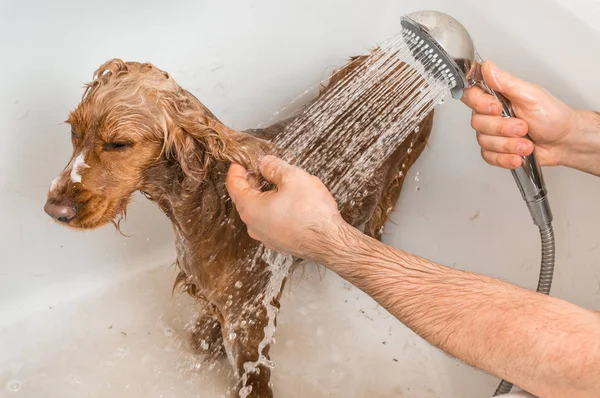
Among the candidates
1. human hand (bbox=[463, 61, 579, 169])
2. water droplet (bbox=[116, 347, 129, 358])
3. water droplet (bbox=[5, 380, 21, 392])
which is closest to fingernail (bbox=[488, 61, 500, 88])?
human hand (bbox=[463, 61, 579, 169])

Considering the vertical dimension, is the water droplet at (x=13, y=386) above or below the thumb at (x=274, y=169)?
below

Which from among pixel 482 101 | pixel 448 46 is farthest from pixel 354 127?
pixel 448 46

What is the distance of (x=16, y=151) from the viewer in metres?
1.65

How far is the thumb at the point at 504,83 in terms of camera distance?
1.26 m

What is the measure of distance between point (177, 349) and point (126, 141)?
88 centimetres

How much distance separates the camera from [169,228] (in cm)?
202

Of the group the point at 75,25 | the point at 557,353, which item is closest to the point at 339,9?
the point at 75,25

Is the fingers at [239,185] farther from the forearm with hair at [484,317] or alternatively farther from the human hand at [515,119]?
the human hand at [515,119]

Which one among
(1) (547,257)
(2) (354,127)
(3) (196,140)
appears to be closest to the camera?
(3) (196,140)

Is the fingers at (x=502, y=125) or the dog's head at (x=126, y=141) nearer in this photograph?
the dog's head at (x=126, y=141)

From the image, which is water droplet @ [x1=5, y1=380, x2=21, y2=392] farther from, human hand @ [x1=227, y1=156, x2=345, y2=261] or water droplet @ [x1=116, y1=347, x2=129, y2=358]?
human hand @ [x1=227, y1=156, x2=345, y2=261]

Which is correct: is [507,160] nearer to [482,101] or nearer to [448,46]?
[482,101]

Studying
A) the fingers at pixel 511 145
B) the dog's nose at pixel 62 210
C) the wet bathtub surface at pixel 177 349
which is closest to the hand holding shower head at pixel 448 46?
the fingers at pixel 511 145

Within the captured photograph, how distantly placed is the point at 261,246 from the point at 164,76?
1.57 ft
